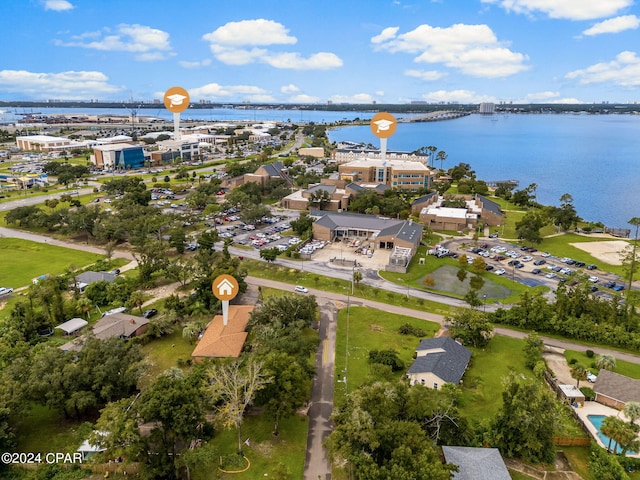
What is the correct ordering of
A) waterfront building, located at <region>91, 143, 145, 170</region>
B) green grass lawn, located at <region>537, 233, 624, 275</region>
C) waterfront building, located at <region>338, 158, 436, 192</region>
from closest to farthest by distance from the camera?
green grass lawn, located at <region>537, 233, 624, 275</region>, waterfront building, located at <region>338, 158, 436, 192</region>, waterfront building, located at <region>91, 143, 145, 170</region>

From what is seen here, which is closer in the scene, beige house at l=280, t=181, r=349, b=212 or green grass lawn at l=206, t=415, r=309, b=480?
green grass lawn at l=206, t=415, r=309, b=480

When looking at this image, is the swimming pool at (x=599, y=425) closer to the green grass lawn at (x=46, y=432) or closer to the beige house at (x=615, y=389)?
the beige house at (x=615, y=389)

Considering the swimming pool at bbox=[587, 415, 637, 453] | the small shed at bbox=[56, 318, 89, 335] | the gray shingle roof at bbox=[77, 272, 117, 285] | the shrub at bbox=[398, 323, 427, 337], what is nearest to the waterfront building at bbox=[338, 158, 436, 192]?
the gray shingle roof at bbox=[77, 272, 117, 285]

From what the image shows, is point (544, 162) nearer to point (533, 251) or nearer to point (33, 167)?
point (533, 251)

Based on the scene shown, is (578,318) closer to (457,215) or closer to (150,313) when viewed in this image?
(457,215)

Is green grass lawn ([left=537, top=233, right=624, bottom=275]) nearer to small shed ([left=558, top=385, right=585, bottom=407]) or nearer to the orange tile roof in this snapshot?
small shed ([left=558, top=385, right=585, bottom=407])

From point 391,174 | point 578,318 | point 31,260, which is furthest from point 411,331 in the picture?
point 391,174

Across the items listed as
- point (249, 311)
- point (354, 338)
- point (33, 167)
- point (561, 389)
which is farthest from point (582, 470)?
point (33, 167)
